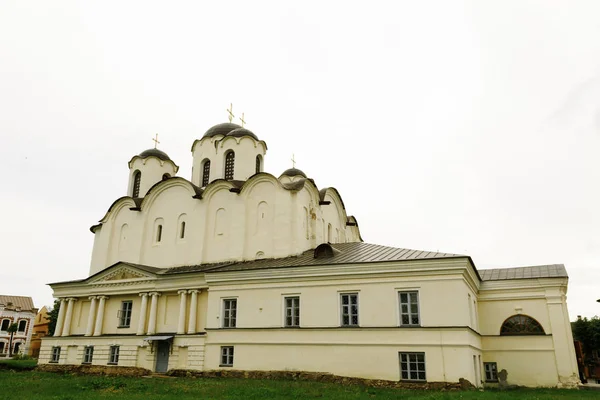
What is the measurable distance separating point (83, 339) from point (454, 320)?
714 inches

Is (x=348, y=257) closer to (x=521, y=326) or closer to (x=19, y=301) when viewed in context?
(x=521, y=326)

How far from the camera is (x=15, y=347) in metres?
56.5

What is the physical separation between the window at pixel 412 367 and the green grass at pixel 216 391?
1.44m

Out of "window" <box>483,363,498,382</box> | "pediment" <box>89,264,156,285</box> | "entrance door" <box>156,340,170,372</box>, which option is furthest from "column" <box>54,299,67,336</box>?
"window" <box>483,363,498,382</box>

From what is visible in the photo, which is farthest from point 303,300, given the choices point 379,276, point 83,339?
point 83,339

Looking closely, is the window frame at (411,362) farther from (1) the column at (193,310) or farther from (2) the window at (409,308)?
(1) the column at (193,310)

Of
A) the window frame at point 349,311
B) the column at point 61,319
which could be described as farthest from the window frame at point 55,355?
the window frame at point 349,311

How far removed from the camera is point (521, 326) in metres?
20.7

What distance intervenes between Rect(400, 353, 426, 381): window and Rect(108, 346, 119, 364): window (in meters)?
13.8

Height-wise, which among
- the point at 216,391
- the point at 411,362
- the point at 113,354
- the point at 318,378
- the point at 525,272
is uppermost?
the point at 525,272

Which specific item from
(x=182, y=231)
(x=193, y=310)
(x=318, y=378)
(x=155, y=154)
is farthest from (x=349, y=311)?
(x=155, y=154)

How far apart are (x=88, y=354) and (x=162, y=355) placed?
4537 millimetres

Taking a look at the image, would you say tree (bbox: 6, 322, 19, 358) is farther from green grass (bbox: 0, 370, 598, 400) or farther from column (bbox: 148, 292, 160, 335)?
green grass (bbox: 0, 370, 598, 400)

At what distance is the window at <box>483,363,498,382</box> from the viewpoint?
809 inches
